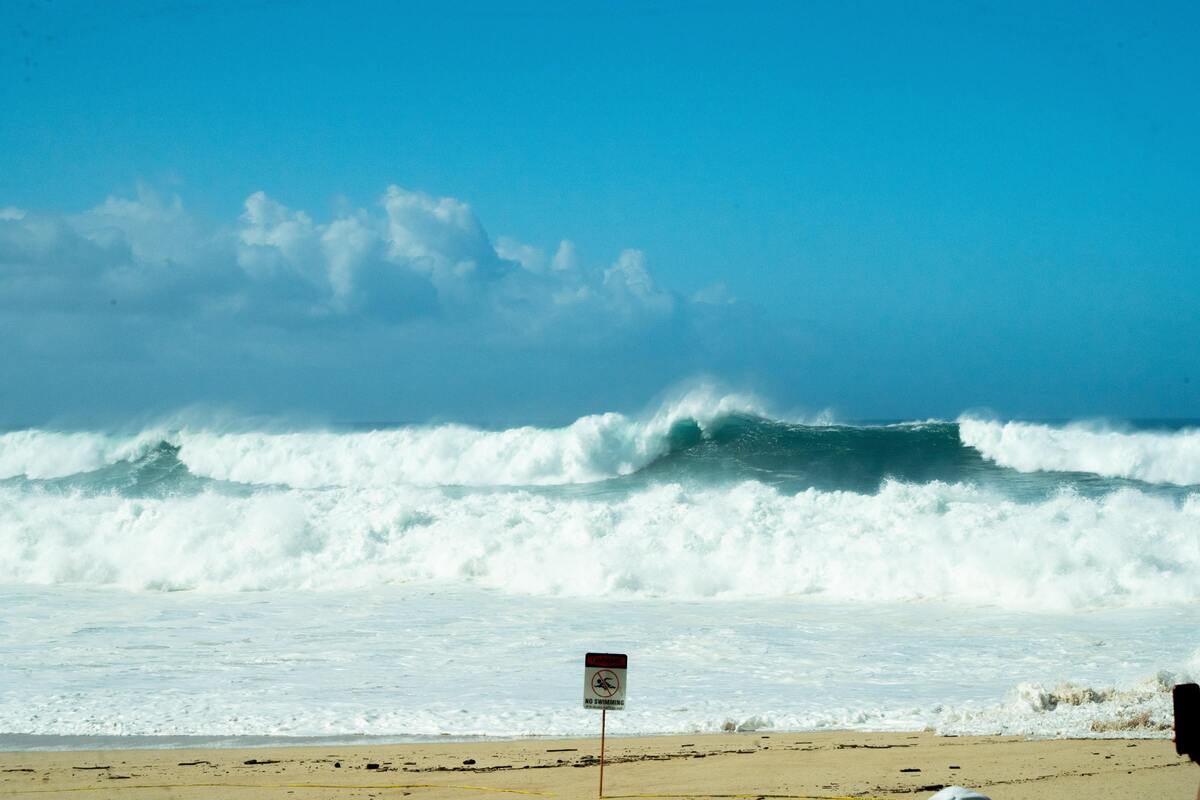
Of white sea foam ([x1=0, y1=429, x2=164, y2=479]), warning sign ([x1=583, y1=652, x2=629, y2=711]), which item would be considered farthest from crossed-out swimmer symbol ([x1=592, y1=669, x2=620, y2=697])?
white sea foam ([x1=0, y1=429, x2=164, y2=479])

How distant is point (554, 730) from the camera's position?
7.71 metres

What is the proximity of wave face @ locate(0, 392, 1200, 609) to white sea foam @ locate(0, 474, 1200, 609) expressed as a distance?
4 centimetres

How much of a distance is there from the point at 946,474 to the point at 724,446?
5.58 metres

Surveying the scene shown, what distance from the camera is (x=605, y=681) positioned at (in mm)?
6164

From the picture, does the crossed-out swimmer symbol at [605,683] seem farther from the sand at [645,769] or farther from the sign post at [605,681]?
the sand at [645,769]

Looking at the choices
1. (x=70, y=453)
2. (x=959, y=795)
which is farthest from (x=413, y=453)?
(x=959, y=795)

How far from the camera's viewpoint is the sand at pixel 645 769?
5.84 meters

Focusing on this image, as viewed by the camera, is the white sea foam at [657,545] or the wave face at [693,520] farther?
the wave face at [693,520]

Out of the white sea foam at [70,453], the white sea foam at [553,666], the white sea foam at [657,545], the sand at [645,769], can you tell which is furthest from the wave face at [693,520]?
the sand at [645,769]

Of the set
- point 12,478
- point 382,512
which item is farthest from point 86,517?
point 12,478

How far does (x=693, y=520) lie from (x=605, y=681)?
37.8 ft

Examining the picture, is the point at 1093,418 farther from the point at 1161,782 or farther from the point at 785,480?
the point at 1161,782

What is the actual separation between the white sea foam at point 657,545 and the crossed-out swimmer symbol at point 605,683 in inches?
334

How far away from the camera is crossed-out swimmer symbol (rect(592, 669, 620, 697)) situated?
20.2 ft
